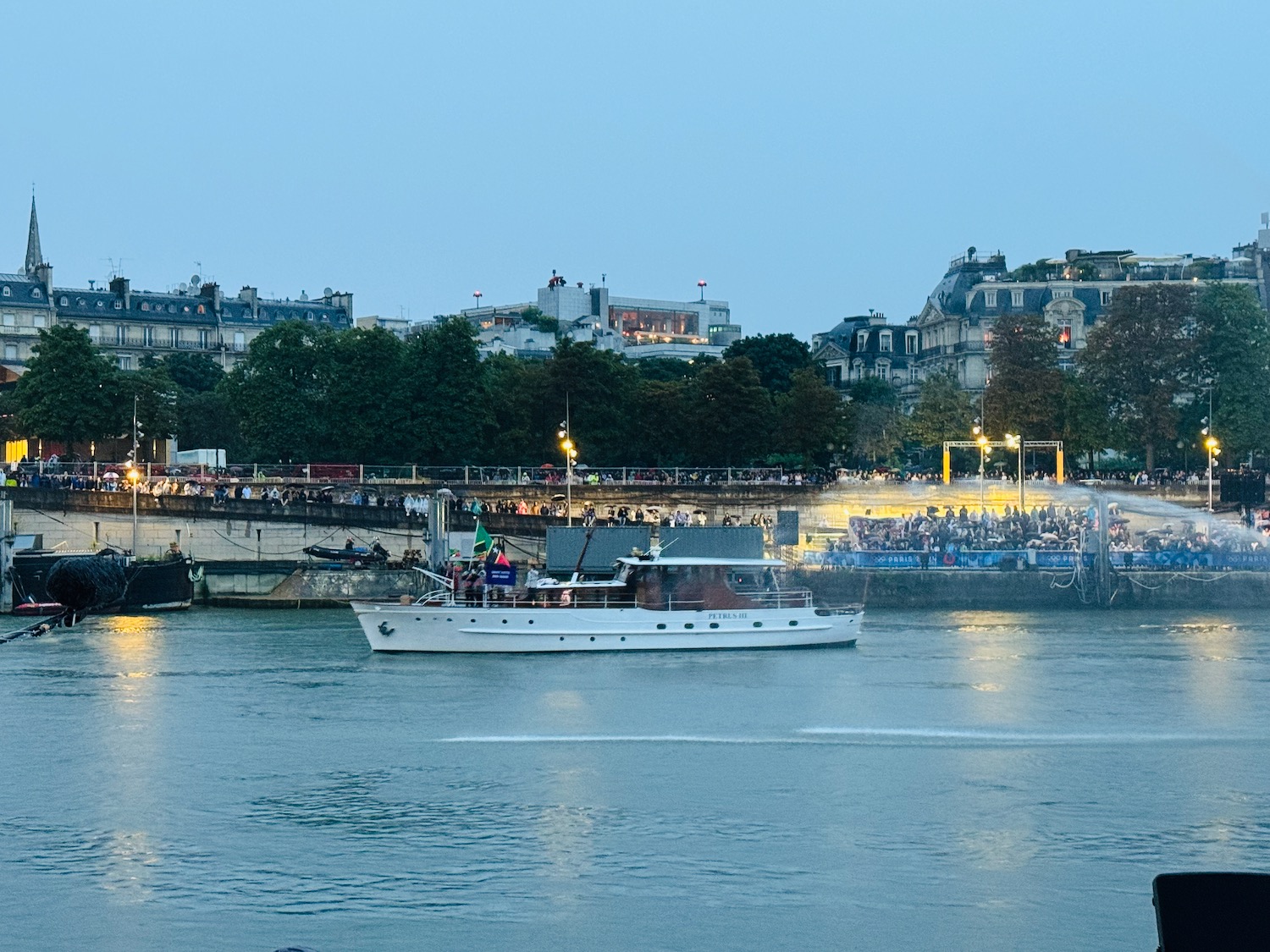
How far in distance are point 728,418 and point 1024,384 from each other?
15.1 meters

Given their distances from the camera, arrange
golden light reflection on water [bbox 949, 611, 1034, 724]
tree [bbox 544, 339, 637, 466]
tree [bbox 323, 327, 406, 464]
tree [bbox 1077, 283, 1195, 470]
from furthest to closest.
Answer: tree [bbox 544, 339, 637, 466], tree [bbox 1077, 283, 1195, 470], tree [bbox 323, 327, 406, 464], golden light reflection on water [bbox 949, 611, 1034, 724]

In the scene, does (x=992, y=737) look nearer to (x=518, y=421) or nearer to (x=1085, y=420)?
(x=1085, y=420)

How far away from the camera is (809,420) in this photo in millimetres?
92312

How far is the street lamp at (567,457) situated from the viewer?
69.2m

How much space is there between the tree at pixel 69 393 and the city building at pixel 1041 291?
57.9 meters

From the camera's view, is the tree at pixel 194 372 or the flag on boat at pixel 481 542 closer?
the flag on boat at pixel 481 542

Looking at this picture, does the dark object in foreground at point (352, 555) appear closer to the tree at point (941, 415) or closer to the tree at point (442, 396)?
the tree at point (442, 396)

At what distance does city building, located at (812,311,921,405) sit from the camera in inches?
5714

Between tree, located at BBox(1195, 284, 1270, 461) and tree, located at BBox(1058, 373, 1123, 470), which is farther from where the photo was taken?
tree, located at BBox(1058, 373, 1123, 470)

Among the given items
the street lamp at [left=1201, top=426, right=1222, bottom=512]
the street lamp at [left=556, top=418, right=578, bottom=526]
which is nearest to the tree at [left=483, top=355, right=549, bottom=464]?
the street lamp at [left=556, top=418, right=578, bottom=526]

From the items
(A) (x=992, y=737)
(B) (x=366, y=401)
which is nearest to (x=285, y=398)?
(B) (x=366, y=401)

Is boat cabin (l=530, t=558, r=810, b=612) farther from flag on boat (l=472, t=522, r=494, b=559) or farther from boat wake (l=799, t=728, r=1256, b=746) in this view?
boat wake (l=799, t=728, r=1256, b=746)

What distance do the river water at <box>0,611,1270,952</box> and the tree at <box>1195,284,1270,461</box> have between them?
39.2 metres

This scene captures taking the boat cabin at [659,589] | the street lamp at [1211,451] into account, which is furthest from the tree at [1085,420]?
the boat cabin at [659,589]
